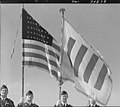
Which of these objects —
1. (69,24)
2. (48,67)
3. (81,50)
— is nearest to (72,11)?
(69,24)

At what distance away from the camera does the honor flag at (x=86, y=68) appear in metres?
3.73

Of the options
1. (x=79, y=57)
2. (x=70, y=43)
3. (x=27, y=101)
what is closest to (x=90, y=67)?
(x=79, y=57)

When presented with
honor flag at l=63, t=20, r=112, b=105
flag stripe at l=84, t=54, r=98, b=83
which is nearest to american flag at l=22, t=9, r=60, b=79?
honor flag at l=63, t=20, r=112, b=105

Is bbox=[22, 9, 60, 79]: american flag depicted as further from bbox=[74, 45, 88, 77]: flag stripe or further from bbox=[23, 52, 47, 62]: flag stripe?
bbox=[74, 45, 88, 77]: flag stripe

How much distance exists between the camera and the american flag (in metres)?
3.75

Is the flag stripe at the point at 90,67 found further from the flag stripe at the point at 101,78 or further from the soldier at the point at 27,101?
the soldier at the point at 27,101

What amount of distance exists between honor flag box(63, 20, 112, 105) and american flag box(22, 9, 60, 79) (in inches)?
5.2

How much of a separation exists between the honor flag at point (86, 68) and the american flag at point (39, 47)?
0.13m

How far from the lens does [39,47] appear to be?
149 inches

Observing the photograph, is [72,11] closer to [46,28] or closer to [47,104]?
[46,28]

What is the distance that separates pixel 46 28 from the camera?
3.89m

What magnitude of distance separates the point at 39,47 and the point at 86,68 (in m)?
0.62

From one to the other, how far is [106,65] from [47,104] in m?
0.85

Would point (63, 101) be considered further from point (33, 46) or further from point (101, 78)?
point (33, 46)
